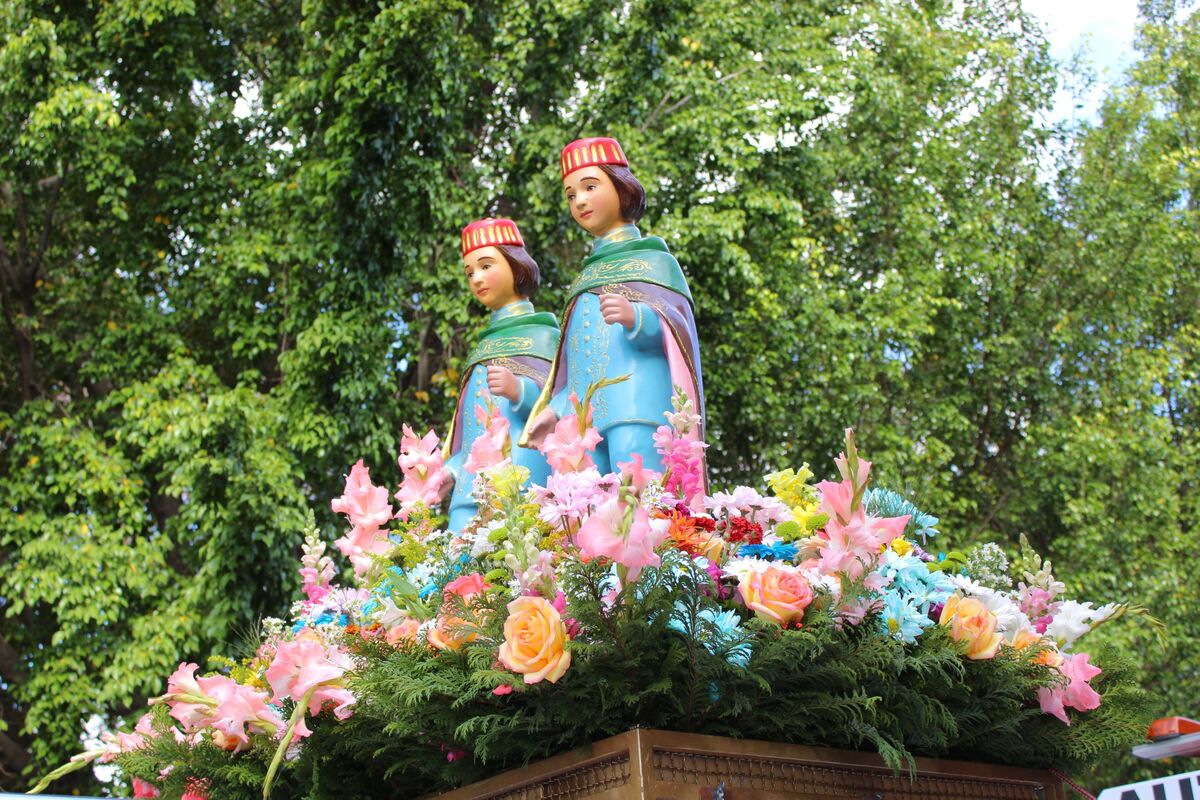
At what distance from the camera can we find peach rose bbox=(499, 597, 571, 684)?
2512 mm

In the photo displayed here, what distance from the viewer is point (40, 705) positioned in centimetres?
1017

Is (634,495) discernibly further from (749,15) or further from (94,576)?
(749,15)

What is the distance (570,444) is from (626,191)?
203 cm

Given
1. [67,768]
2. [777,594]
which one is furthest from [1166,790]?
[67,768]

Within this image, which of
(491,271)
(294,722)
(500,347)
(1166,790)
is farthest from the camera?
(491,271)

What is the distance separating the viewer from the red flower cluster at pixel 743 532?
2961mm

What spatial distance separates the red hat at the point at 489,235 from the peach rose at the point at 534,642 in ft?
10.6

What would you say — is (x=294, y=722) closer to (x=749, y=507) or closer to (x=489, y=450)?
(x=489, y=450)

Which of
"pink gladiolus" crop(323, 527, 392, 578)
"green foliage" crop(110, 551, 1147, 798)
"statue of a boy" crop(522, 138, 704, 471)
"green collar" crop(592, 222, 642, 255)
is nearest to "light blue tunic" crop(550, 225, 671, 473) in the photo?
"statue of a boy" crop(522, 138, 704, 471)

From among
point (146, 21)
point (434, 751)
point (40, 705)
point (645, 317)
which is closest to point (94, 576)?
point (40, 705)

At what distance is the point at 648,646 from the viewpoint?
256 cm

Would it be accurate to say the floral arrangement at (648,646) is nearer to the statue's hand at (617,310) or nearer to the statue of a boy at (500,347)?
the statue's hand at (617,310)

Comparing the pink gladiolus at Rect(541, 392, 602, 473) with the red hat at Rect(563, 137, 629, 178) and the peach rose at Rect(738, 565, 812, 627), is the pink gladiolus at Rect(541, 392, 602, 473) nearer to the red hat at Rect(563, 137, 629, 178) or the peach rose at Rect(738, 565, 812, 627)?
the peach rose at Rect(738, 565, 812, 627)

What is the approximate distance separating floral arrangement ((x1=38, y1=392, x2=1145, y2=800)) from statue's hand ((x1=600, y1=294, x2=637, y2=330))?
113cm
